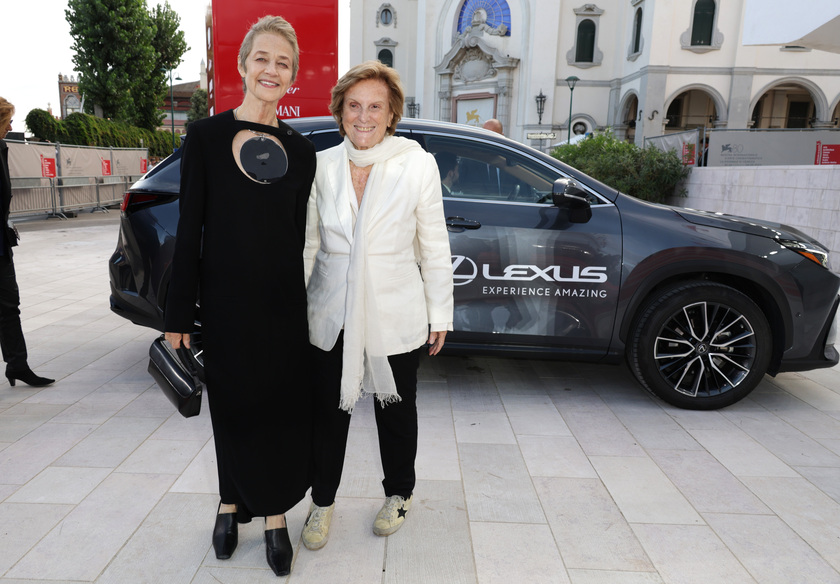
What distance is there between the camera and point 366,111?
2395 mm

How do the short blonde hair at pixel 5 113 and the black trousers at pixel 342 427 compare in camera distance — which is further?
the short blonde hair at pixel 5 113

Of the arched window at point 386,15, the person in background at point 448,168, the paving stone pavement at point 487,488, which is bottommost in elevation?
the paving stone pavement at point 487,488

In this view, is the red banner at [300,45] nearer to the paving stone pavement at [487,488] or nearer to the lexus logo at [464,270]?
the paving stone pavement at [487,488]

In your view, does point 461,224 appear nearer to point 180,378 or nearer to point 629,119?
point 180,378

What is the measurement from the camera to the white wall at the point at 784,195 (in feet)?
28.9

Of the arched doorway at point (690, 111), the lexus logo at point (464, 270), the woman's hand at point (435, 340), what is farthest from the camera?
the arched doorway at point (690, 111)

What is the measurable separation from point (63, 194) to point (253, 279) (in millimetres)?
17175

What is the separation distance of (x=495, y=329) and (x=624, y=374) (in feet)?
4.88

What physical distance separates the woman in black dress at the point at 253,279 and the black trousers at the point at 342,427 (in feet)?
0.33

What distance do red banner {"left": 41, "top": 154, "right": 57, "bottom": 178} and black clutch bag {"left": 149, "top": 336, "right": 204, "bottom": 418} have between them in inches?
619

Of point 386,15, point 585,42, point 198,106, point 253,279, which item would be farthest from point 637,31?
point 198,106

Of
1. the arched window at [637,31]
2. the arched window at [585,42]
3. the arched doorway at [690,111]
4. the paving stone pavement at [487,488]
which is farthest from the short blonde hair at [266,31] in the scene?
the arched window at [585,42]

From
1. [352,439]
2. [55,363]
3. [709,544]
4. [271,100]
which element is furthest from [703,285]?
[55,363]

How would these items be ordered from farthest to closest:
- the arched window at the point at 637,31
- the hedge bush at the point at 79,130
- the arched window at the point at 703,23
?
the arched window at the point at 637,31
the arched window at the point at 703,23
the hedge bush at the point at 79,130
